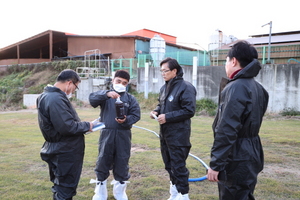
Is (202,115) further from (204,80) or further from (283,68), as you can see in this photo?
(283,68)

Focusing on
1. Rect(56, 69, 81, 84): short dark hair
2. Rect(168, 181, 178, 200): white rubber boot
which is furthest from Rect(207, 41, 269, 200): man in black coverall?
Rect(56, 69, 81, 84): short dark hair

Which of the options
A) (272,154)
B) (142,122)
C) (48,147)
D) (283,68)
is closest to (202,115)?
(142,122)

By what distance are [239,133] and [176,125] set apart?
1271 millimetres

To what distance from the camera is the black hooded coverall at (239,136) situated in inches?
81.0

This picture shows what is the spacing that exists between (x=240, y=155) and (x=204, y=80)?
36.6 feet

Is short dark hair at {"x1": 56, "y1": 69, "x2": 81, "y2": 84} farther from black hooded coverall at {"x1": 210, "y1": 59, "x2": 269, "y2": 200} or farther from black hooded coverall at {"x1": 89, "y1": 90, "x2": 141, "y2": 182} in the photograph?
black hooded coverall at {"x1": 210, "y1": 59, "x2": 269, "y2": 200}

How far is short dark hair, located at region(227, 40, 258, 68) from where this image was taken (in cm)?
220

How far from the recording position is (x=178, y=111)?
3.30 meters

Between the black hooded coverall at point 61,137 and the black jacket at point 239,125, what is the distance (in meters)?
1.59

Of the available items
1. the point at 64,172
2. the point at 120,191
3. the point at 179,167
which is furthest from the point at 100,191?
the point at 179,167

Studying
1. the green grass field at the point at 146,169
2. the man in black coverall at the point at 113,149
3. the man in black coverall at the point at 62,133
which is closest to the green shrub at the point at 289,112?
the green grass field at the point at 146,169

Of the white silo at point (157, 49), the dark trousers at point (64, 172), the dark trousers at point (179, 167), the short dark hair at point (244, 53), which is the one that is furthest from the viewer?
the white silo at point (157, 49)

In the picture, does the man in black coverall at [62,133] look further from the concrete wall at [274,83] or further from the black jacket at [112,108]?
the concrete wall at [274,83]

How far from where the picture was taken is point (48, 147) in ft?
9.10
